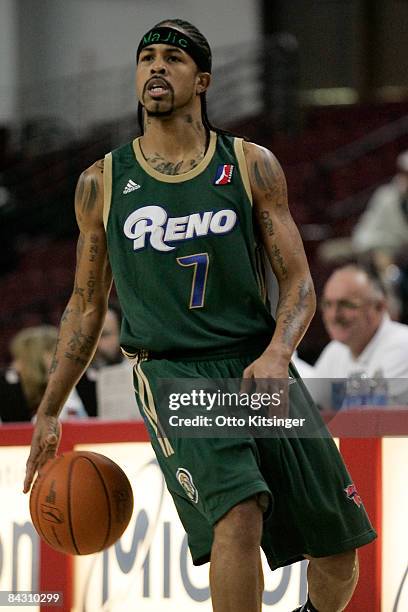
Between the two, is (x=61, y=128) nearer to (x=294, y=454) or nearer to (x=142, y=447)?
(x=142, y=447)

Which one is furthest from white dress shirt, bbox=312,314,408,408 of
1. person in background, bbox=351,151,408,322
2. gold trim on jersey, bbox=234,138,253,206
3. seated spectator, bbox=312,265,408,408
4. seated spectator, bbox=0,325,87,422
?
person in background, bbox=351,151,408,322

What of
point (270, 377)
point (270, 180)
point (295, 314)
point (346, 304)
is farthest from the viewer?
point (346, 304)

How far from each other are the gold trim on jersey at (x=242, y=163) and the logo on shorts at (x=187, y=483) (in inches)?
30.2

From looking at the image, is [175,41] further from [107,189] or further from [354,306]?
[354,306]

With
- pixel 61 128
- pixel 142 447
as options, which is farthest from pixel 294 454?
pixel 61 128

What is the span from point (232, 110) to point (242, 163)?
12572mm

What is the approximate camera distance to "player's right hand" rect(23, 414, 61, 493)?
3785mm

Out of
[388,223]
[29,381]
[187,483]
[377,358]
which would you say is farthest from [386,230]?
[187,483]

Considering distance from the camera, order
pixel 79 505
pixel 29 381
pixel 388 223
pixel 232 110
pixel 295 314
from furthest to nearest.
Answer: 1. pixel 232 110
2. pixel 388 223
3. pixel 29 381
4. pixel 79 505
5. pixel 295 314

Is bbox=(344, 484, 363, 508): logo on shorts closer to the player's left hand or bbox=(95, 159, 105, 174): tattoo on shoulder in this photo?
the player's left hand

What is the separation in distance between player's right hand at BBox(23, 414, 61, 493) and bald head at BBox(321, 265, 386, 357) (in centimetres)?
275

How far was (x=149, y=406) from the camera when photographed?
3.62 m

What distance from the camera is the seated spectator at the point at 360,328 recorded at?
6.17 metres

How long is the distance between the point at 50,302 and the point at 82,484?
933cm
